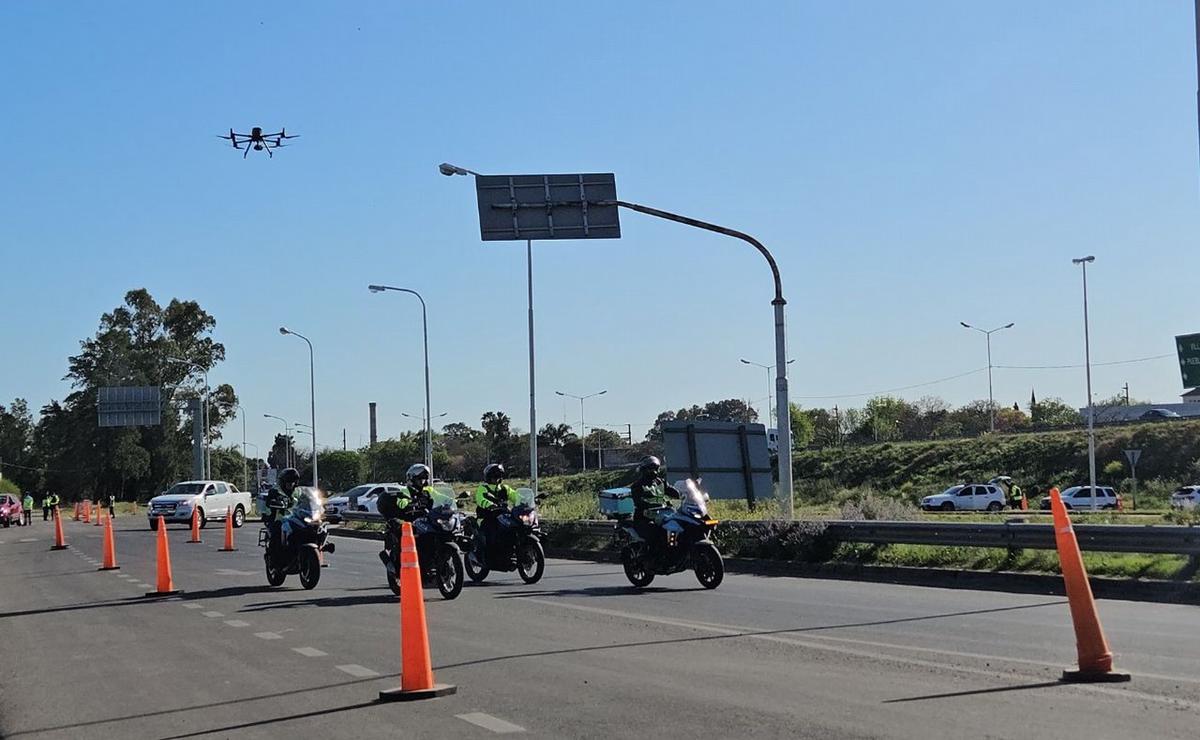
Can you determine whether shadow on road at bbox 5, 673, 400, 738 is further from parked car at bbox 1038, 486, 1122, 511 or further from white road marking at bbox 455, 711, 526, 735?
parked car at bbox 1038, 486, 1122, 511

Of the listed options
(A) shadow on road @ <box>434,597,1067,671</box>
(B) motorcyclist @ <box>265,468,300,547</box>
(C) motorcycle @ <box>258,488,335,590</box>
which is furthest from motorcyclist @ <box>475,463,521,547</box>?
(A) shadow on road @ <box>434,597,1067,671</box>

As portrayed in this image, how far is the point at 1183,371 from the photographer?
36.9 m

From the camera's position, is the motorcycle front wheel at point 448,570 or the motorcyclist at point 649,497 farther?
the motorcyclist at point 649,497

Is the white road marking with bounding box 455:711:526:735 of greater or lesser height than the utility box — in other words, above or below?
below

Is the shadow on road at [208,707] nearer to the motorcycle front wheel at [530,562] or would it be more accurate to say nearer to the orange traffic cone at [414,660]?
the orange traffic cone at [414,660]

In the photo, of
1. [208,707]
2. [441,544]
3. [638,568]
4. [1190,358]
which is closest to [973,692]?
[208,707]

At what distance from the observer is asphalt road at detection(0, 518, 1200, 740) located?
7832mm

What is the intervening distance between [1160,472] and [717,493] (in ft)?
165

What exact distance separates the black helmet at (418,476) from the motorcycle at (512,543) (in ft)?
2.59

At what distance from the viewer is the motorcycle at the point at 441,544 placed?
16203 mm

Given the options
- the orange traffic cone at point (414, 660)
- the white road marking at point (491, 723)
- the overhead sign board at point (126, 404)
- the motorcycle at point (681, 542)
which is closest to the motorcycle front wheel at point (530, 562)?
the motorcycle at point (681, 542)

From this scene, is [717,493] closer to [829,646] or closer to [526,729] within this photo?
[829,646]

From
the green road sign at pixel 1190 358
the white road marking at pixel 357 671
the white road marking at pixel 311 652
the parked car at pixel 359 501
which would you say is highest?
the green road sign at pixel 1190 358

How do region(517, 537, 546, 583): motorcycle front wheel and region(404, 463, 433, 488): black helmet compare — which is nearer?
region(404, 463, 433, 488): black helmet
